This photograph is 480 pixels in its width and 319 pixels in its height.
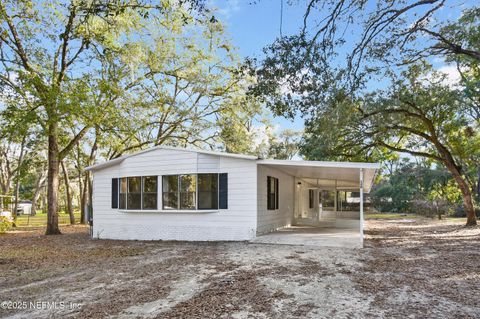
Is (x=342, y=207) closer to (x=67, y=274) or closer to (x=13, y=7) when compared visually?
(x=67, y=274)

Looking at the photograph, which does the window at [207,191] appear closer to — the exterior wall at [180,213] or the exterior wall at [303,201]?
the exterior wall at [180,213]

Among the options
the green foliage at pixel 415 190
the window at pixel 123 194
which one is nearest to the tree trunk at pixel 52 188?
the window at pixel 123 194

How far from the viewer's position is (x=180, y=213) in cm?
1180

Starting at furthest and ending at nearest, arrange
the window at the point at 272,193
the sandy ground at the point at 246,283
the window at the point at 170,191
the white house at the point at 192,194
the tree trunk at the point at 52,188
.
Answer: the tree trunk at the point at 52,188 < the window at the point at 272,193 < the window at the point at 170,191 < the white house at the point at 192,194 < the sandy ground at the point at 246,283

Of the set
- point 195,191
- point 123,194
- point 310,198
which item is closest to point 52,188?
point 123,194

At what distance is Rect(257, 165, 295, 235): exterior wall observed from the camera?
37.8 ft

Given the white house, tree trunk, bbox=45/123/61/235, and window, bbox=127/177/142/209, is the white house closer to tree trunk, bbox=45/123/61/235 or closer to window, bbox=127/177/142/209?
window, bbox=127/177/142/209

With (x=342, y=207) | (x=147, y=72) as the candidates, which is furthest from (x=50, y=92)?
(x=342, y=207)

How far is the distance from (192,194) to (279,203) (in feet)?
13.3

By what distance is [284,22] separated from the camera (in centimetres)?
645

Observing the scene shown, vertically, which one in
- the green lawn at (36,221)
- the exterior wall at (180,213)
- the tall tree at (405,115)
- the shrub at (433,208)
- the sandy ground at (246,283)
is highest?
the tall tree at (405,115)

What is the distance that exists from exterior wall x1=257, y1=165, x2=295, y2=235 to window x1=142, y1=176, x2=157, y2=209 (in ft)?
11.9

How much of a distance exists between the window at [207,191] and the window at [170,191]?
2.99ft

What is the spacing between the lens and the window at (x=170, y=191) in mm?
11844
